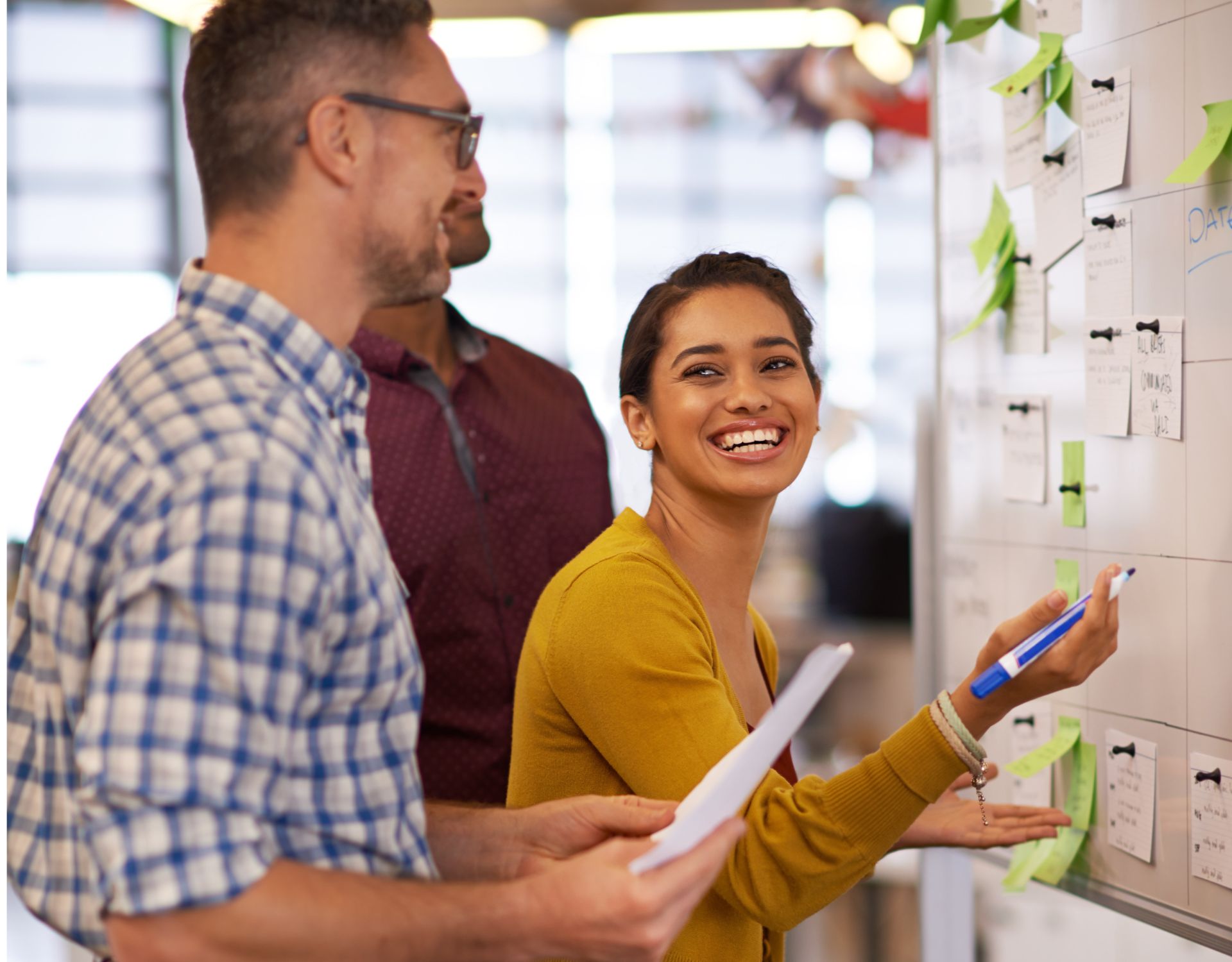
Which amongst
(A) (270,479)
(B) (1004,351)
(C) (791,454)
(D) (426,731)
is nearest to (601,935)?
(A) (270,479)

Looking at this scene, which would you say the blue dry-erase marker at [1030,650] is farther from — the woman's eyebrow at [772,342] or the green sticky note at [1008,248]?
the green sticky note at [1008,248]

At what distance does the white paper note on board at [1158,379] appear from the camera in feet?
4.93

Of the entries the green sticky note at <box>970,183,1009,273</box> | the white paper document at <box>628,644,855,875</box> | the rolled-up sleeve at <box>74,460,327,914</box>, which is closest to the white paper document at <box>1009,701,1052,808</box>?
the green sticky note at <box>970,183,1009,273</box>

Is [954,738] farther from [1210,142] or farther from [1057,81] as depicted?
[1057,81]

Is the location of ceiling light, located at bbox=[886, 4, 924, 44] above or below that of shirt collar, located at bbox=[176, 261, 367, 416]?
above

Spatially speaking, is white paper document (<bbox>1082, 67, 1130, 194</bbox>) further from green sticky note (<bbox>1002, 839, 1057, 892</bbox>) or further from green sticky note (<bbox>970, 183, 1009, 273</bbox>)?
green sticky note (<bbox>1002, 839, 1057, 892</bbox>)

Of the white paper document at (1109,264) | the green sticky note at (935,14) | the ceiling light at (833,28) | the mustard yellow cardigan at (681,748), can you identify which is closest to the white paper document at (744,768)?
the mustard yellow cardigan at (681,748)

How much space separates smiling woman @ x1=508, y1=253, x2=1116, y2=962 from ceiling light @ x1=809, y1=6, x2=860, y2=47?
162 inches

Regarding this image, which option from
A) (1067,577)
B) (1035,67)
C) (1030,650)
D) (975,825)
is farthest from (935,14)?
(975,825)

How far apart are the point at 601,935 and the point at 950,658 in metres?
1.29

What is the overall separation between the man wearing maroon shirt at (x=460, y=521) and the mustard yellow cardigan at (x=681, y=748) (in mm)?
598

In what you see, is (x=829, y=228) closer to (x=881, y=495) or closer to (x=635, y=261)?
(x=635, y=261)

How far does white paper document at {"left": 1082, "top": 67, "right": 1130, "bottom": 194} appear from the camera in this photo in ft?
5.16

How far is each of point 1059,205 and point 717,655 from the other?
0.82 metres
